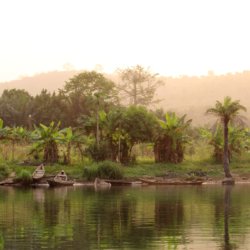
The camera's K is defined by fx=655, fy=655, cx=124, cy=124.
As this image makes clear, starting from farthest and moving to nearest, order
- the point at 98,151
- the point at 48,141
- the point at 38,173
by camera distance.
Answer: the point at 98,151 → the point at 48,141 → the point at 38,173

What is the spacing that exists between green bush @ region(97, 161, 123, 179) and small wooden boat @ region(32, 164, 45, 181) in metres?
4.67

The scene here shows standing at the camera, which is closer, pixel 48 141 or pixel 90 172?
pixel 90 172

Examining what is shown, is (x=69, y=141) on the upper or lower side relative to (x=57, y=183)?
upper

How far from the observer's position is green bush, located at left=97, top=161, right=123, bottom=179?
5425cm

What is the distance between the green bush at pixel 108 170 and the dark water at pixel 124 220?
8971 mm

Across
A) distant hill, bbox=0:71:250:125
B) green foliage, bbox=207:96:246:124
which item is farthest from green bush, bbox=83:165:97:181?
distant hill, bbox=0:71:250:125

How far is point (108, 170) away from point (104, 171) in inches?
13.6

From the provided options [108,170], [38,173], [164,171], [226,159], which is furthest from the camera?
[164,171]

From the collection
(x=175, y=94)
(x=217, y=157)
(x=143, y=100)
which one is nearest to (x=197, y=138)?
(x=217, y=157)

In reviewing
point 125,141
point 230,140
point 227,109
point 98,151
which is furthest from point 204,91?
point 227,109

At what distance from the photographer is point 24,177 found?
5247cm

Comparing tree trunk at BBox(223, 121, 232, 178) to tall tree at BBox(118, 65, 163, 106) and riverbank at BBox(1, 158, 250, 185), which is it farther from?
tall tree at BBox(118, 65, 163, 106)

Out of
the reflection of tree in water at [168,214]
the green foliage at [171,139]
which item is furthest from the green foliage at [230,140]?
the reflection of tree in water at [168,214]

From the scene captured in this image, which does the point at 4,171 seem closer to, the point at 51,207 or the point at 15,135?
the point at 15,135
